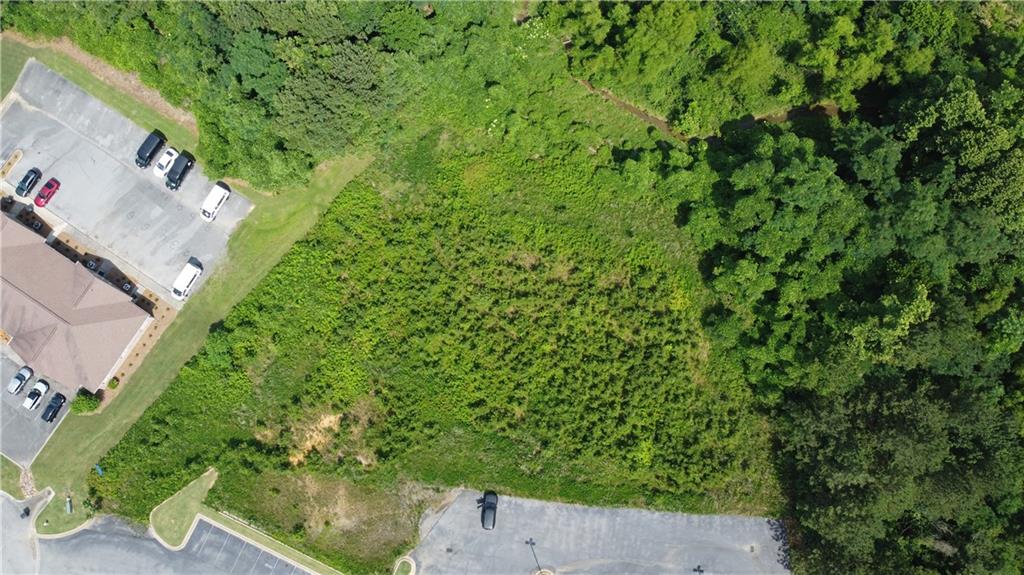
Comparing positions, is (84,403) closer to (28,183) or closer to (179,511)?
(179,511)

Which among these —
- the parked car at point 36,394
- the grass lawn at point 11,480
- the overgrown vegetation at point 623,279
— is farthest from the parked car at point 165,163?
the grass lawn at point 11,480

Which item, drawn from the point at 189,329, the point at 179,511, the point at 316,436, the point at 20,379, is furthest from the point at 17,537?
the point at 316,436

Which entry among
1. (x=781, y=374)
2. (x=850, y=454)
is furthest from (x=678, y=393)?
(x=850, y=454)

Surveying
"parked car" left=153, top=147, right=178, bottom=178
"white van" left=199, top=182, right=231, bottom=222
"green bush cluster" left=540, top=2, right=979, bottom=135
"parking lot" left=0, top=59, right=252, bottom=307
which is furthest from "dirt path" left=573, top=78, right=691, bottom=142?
"parked car" left=153, top=147, right=178, bottom=178

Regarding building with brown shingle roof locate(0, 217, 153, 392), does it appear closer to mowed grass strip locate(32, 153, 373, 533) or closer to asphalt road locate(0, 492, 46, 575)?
mowed grass strip locate(32, 153, 373, 533)

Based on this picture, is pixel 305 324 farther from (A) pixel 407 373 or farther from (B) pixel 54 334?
(B) pixel 54 334

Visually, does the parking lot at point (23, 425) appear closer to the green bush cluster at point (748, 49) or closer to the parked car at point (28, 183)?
the parked car at point (28, 183)
